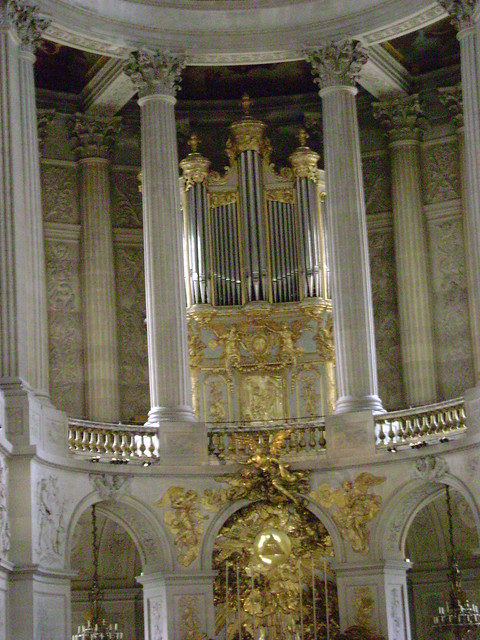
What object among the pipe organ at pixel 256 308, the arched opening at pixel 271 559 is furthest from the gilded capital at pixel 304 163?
the arched opening at pixel 271 559

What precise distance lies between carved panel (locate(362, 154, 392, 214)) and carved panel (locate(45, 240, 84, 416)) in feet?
22.1

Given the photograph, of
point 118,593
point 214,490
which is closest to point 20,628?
point 214,490

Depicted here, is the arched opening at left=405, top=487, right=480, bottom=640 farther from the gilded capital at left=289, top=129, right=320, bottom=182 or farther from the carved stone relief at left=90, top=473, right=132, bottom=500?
the gilded capital at left=289, top=129, right=320, bottom=182

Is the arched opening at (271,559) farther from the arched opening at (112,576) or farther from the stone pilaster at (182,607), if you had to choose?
the arched opening at (112,576)

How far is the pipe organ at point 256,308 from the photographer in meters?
35.6

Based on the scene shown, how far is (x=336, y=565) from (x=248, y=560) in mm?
1842

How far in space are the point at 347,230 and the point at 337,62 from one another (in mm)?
3612

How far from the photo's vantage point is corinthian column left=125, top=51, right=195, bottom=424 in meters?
33.0

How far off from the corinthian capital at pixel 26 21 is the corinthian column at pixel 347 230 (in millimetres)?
5851

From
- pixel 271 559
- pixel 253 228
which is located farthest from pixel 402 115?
pixel 271 559

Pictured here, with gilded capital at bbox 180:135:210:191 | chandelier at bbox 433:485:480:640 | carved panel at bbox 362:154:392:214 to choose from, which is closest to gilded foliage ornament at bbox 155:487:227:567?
chandelier at bbox 433:485:480:640

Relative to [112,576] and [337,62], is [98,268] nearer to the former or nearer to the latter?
[112,576]

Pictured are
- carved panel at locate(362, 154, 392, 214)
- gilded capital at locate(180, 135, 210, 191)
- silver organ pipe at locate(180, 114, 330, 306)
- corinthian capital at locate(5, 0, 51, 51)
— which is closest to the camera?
corinthian capital at locate(5, 0, 51, 51)

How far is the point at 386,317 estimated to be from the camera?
37.6 metres
